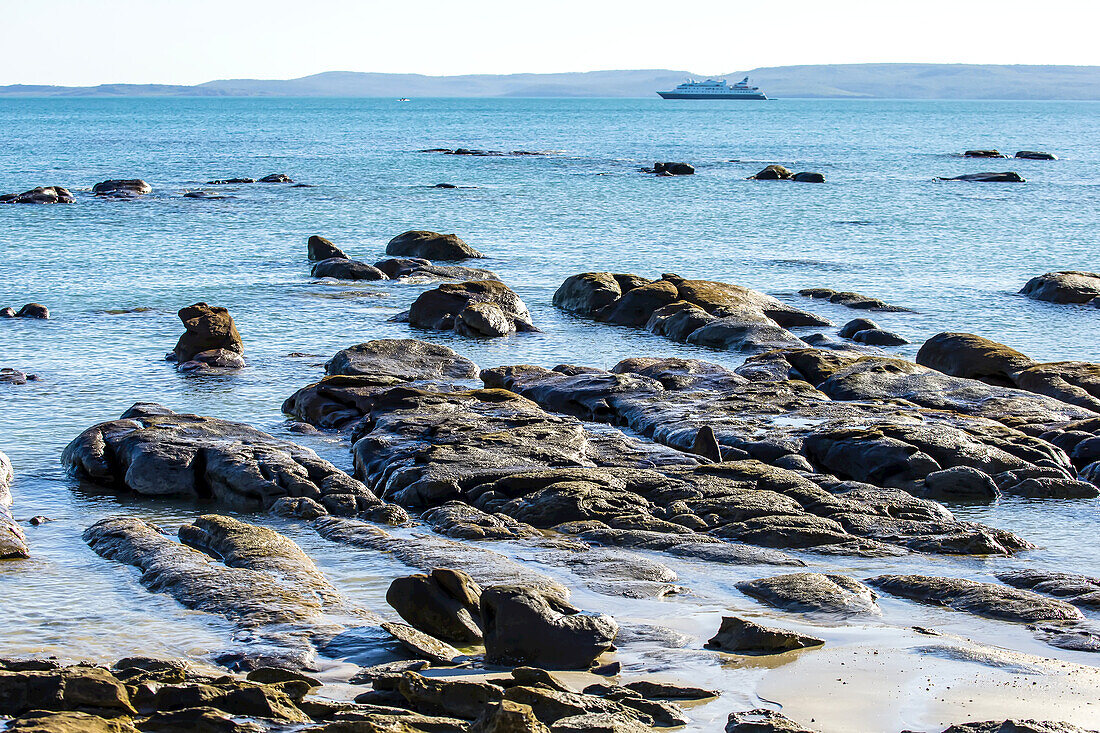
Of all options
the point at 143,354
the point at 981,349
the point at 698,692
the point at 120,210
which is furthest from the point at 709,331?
the point at 120,210

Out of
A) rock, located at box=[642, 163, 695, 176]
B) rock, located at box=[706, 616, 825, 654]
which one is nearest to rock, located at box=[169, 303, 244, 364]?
rock, located at box=[706, 616, 825, 654]

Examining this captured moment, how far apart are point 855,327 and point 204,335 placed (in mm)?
14959

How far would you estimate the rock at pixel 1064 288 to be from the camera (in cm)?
3453

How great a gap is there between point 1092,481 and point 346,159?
287 feet

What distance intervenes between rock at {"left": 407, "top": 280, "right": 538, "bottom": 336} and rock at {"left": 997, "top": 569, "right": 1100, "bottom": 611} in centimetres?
1760

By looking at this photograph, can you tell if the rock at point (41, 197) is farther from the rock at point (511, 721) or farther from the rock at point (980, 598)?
the rock at point (511, 721)

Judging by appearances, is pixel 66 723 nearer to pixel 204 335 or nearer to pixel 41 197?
pixel 204 335

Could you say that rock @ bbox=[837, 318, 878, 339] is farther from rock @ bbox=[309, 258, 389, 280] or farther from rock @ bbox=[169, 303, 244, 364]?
rock @ bbox=[309, 258, 389, 280]

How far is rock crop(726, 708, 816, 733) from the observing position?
8.53 m

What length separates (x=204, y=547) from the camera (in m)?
13.6

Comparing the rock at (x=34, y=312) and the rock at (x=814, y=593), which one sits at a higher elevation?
the rock at (x=34, y=312)

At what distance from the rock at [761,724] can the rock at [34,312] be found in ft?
85.2

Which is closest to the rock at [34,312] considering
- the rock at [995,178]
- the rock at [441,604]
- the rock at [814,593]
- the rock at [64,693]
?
the rock at [441,604]

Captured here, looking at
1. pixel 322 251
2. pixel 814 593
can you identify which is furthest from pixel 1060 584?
pixel 322 251
